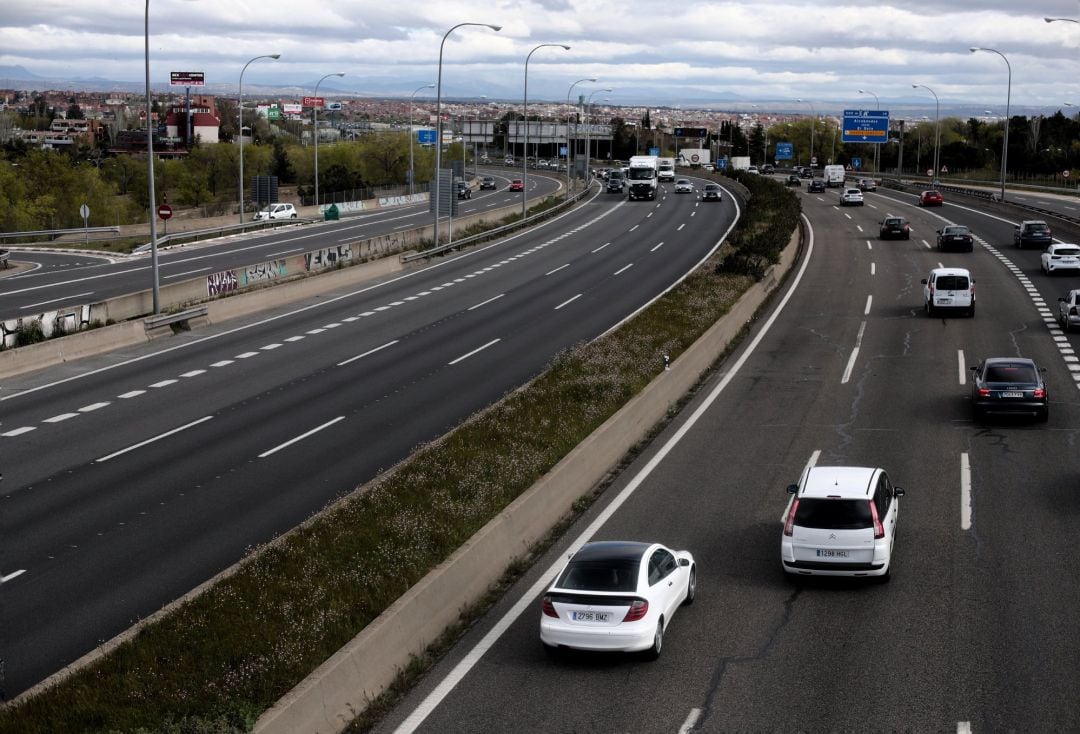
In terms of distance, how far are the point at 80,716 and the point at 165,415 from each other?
1648cm

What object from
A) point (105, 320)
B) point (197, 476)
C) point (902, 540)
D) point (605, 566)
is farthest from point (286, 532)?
point (105, 320)

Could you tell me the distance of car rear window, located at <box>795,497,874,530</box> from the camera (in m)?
16.9

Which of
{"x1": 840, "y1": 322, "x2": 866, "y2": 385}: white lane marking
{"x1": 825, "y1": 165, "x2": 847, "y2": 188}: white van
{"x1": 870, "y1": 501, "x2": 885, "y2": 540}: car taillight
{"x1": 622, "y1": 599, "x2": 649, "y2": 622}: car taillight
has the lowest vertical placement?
{"x1": 840, "y1": 322, "x2": 866, "y2": 385}: white lane marking

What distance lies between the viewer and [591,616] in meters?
14.1

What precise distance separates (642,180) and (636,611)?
8756 cm

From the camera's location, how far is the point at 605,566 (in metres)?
14.6

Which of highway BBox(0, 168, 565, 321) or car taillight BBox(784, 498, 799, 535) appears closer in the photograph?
car taillight BBox(784, 498, 799, 535)

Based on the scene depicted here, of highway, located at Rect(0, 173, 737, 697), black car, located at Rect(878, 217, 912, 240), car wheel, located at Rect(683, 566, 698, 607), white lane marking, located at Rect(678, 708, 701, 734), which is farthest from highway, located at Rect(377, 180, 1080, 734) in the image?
black car, located at Rect(878, 217, 912, 240)

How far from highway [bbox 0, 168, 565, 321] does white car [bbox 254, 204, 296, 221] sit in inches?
138

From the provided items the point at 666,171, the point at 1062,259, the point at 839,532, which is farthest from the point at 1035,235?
the point at 666,171

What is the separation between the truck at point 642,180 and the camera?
98.9m

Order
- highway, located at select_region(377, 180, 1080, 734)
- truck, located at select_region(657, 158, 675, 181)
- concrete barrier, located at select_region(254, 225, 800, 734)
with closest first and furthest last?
concrete barrier, located at select_region(254, 225, 800, 734) < highway, located at select_region(377, 180, 1080, 734) < truck, located at select_region(657, 158, 675, 181)

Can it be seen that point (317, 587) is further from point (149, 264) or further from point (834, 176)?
point (834, 176)

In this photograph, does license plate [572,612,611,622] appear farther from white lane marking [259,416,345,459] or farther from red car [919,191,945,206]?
red car [919,191,945,206]
